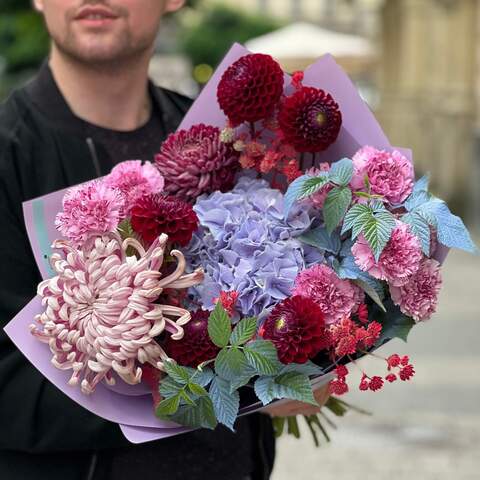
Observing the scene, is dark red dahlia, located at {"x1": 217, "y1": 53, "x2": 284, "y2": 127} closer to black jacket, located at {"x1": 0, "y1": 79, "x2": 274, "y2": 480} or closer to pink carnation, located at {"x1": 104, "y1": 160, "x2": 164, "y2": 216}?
pink carnation, located at {"x1": 104, "y1": 160, "x2": 164, "y2": 216}

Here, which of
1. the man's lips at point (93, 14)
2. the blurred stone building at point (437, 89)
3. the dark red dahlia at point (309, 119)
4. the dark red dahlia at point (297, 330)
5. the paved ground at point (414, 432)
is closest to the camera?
the dark red dahlia at point (297, 330)

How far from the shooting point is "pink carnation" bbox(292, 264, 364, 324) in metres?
2.00

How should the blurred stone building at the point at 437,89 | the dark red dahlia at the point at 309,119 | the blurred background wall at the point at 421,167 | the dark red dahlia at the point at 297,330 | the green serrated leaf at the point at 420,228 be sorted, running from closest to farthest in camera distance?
the dark red dahlia at the point at 297,330, the green serrated leaf at the point at 420,228, the dark red dahlia at the point at 309,119, the blurred background wall at the point at 421,167, the blurred stone building at the point at 437,89

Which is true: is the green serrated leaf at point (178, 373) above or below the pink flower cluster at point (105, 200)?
below

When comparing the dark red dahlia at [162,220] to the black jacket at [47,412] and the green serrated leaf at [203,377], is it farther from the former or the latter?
the black jacket at [47,412]

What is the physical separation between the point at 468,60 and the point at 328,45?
3239 millimetres

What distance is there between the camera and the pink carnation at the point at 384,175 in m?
2.09

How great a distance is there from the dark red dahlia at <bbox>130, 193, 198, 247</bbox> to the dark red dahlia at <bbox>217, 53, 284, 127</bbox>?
0.25 metres

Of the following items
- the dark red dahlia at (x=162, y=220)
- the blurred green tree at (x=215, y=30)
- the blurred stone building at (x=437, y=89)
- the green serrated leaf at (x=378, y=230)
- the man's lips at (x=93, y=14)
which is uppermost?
the man's lips at (x=93, y=14)

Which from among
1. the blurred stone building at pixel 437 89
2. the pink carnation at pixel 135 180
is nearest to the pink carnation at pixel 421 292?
the pink carnation at pixel 135 180

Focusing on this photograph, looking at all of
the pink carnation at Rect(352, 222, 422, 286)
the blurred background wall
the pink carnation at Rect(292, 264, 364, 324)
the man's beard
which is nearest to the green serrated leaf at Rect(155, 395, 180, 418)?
the pink carnation at Rect(292, 264, 364, 324)

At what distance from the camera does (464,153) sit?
15.6 metres

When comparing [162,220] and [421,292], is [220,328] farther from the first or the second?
[421,292]

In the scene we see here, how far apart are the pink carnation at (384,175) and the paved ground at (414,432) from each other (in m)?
3.93
